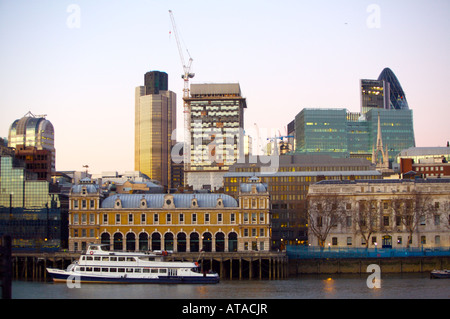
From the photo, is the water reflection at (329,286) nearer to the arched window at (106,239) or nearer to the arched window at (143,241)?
the arched window at (143,241)

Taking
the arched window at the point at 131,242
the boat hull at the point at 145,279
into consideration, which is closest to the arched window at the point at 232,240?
the arched window at the point at 131,242

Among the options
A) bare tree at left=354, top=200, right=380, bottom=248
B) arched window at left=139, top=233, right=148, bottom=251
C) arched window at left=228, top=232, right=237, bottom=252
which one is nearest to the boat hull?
arched window at left=139, top=233, right=148, bottom=251

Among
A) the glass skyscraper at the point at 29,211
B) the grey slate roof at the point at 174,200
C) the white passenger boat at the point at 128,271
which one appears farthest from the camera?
the glass skyscraper at the point at 29,211

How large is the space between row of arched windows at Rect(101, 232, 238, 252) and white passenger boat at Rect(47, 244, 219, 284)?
20302 millimetres

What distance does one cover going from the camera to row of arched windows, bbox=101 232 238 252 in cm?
12838

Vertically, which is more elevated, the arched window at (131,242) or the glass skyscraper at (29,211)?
the glass skyscraper at (29,211)

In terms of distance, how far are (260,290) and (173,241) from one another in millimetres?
36704

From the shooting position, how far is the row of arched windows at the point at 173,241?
128 meters

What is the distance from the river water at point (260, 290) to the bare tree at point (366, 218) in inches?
1289

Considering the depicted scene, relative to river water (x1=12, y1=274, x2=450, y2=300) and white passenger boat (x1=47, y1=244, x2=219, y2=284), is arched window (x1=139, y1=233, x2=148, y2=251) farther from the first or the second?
river water (x1=12, y1=274, x2=450, y2=300)

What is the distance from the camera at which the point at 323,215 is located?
473 feet

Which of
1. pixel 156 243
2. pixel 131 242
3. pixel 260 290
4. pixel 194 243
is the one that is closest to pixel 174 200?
pixel 156 243

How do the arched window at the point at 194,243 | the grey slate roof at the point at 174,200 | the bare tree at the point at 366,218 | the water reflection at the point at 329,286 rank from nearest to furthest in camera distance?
the water reflection at the point at 329,286, the arched window at the point at 194,243, the grey slate roof at the point at 174,200, the bare tree at the point at 366,218
